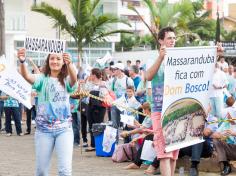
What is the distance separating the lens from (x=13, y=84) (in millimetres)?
13461

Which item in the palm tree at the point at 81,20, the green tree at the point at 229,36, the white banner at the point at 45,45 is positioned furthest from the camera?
the green tree at the point at 229,36

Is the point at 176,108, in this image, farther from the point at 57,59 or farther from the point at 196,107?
the point at 57,59

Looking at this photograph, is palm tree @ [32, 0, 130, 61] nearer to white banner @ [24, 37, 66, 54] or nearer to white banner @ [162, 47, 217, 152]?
white banner @ [24, 37, 66, 54]

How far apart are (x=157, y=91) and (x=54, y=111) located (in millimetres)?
1107

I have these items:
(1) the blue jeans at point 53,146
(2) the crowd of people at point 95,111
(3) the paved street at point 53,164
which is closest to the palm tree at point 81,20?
(2) the crowd of people at point 95,111

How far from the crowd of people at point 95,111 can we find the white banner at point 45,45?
155 millimetres

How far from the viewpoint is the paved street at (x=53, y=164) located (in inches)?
436

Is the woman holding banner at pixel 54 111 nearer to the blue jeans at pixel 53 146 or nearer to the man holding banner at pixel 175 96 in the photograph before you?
the blue jeans at pixel 53 146

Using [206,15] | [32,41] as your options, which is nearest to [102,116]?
[32,41]

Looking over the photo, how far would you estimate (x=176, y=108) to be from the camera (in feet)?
23.9

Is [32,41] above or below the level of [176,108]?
above

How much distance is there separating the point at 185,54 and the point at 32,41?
1820 mm

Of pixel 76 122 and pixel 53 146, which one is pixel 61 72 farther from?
pixel 76 122

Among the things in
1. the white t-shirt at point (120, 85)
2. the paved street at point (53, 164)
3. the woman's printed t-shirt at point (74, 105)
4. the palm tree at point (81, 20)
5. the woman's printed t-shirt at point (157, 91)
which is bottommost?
the paved street at point (53, 164)
